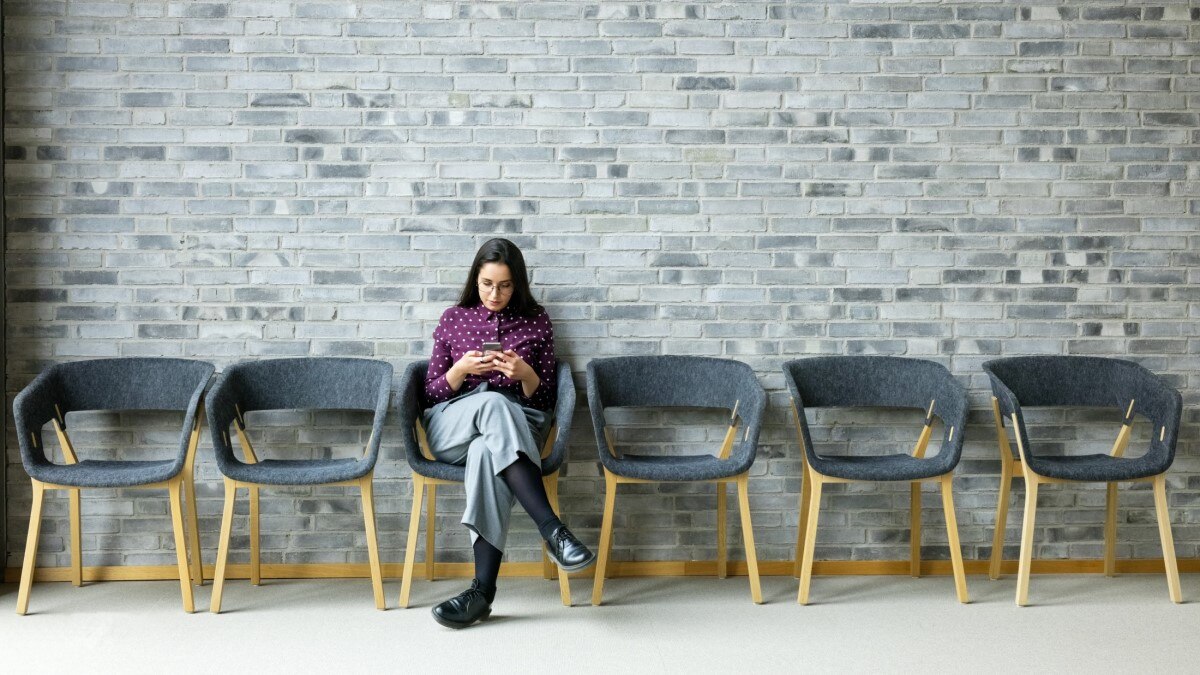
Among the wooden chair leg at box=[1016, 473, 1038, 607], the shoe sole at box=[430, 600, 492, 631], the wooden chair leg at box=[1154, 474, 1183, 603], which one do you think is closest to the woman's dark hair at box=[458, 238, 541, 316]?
the shoe sole at box=[430, 600, 492, 631]

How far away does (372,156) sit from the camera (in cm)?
402

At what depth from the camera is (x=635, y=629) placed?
3.44m

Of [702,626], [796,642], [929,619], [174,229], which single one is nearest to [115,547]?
[174,229]

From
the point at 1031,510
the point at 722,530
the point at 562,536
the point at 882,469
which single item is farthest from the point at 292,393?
the point at 1031,510

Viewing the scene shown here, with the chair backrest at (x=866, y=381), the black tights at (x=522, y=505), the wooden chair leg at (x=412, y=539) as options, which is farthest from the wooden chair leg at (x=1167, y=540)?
the wooden chair leg at (x=412, y=539)

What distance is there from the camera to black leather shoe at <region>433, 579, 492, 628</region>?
3.37 m

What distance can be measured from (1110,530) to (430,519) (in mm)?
2816

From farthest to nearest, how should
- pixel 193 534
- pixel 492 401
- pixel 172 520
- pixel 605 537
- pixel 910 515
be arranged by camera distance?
pixel 910 515 → pixel 193 534 → pixel 172 520 → pixel 605 537 → pixel 492 401

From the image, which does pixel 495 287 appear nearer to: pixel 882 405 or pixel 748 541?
pixel 748 541

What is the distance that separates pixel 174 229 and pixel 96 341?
0.56 meters

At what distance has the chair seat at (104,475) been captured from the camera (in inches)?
137

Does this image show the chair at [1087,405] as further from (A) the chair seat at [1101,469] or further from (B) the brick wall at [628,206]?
(B) the brick wall at [628,206]

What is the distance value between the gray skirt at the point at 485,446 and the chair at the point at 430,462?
0.22 ft

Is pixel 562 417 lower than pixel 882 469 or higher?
higher
